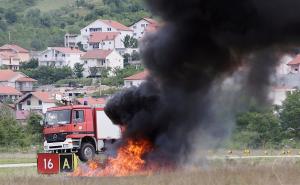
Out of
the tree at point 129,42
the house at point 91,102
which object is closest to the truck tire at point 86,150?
the house at point 91,102

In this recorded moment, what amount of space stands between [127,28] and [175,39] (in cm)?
16643

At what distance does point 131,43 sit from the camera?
19288 cm

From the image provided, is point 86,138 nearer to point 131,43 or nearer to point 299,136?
point 299,136

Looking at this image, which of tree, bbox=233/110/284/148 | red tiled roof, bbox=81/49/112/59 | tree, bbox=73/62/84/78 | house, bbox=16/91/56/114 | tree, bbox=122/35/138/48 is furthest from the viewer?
tree, bbox=122/35/138/48

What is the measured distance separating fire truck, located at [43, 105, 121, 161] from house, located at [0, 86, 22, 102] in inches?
4342

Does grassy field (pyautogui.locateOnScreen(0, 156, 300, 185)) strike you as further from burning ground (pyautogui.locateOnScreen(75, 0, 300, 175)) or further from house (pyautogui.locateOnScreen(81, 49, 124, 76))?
house (pyautogui.locateOnScreen(81, 49, 124, 76))

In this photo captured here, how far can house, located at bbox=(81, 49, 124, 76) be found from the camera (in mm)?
176375

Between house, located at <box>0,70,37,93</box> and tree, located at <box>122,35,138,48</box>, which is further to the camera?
tree, located at <box>122,35,138,48</box>

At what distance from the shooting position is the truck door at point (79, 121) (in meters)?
45.4

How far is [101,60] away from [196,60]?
495 ft

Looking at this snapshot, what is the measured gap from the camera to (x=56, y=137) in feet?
149

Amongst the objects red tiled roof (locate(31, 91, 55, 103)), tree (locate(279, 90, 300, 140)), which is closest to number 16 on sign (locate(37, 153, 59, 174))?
tree (locate(279, 90, 300, 140))

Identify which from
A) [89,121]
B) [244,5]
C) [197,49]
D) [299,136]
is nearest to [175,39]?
[197,49]

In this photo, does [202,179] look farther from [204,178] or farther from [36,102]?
[36,102]
